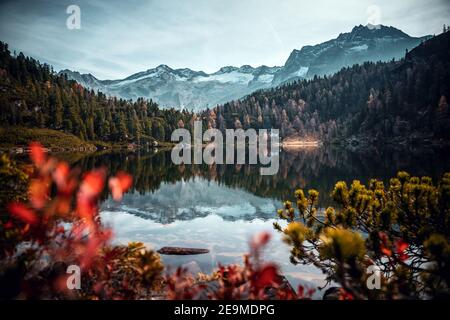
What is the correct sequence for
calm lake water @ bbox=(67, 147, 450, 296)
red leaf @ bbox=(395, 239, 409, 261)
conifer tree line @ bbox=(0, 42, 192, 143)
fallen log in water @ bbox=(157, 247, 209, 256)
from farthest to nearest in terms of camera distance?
conifer tree line @ bbox=(0, 42, 192, 143), fallen log in water @ bbox=(157, 247, 209, 256), calm lake water @ bbox=(67, 147, 450, 296), red leaf @ bbox=(395, 239, 409, 261)

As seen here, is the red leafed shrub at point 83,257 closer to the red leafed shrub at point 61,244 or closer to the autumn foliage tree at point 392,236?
the red leafed shrub at point 61,244

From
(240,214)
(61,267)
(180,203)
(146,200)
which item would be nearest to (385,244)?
(61,267)

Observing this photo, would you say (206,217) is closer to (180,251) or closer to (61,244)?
(180,251)

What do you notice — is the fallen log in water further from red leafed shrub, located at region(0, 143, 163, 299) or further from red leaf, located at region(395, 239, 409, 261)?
red leaf, located at region(395, 239, 409, 261)

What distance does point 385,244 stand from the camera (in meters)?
5.90

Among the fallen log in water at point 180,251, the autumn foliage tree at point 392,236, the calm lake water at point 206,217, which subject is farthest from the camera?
the fallen log in water at point 180,251

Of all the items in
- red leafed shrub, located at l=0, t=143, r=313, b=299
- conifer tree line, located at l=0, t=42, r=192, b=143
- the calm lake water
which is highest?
conifer tree line, located at l=0, t=42, r=192, b=143

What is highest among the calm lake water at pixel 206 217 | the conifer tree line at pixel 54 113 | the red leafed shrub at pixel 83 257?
the conifer tree line at pixel 54 113

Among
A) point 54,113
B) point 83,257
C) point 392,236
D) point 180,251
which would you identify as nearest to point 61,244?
point 83,257

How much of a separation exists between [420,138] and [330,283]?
549ft

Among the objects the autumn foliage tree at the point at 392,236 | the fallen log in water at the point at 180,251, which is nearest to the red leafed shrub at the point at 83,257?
the autumn foliage tree at the point at 392,236

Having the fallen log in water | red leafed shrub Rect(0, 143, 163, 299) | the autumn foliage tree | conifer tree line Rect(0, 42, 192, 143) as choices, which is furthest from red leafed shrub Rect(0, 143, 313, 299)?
conifer tree line Rect(0, 42, 192, 143)
